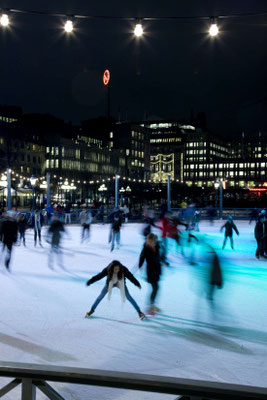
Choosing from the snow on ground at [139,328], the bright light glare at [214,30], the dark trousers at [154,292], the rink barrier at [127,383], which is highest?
the bright light glare at [214,30]

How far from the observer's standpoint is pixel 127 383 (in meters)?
1.85

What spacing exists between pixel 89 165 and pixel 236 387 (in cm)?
8802

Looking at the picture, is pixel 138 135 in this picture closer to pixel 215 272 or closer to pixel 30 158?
pixel 30 158

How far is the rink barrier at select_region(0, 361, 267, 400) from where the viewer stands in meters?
1.74

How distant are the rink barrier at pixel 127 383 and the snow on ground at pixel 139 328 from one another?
2.02 m

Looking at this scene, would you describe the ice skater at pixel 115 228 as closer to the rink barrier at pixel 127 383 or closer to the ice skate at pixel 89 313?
the ice skate at pixel 89 313

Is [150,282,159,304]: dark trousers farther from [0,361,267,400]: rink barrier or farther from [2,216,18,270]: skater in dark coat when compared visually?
[2,216,18,270]: skater in dark coat

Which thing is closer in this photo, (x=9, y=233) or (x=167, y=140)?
(x=9, y=233)

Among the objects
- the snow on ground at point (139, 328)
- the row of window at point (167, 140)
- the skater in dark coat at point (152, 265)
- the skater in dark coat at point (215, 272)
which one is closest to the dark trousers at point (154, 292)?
the skater in dark coat at point (152, 265)

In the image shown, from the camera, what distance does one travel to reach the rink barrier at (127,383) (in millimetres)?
1739

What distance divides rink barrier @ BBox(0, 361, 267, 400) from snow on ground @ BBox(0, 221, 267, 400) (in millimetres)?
2024

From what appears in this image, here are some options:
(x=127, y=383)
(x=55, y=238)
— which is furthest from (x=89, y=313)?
(x=55, y=238)

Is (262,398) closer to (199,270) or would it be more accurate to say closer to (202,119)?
(199,270)

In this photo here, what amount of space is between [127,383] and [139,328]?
4544mm
